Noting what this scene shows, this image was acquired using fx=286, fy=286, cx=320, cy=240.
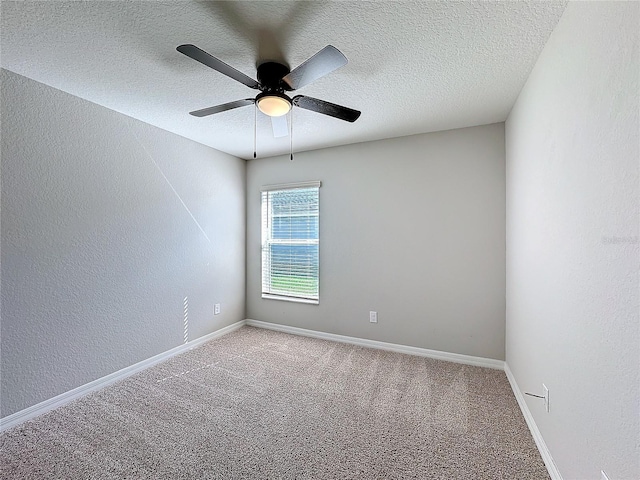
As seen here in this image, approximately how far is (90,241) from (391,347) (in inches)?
120

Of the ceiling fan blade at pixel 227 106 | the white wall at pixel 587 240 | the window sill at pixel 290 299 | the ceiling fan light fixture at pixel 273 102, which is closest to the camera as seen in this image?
the white wall at pixel 587 240

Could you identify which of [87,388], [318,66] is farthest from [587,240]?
[87,388]

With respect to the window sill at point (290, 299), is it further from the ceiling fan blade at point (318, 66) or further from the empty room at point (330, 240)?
the ceiling fan blade at point (318, 66)

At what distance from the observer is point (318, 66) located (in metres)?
1.46

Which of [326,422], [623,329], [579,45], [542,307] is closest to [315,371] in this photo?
[326,422]

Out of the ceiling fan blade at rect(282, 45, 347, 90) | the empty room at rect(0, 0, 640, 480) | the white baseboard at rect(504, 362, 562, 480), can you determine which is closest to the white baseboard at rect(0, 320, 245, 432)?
the empty room at rect(0, 0, 640, 480)

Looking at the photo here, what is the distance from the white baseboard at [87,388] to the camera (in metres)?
1.92

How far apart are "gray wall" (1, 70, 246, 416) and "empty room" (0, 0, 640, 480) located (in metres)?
0.02

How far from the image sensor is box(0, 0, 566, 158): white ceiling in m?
1.40

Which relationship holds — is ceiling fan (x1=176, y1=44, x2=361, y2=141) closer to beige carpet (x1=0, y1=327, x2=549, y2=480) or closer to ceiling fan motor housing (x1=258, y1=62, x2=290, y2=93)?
ceiling fan motor housing (x1=258, y1=62, x2=290, y2=93)

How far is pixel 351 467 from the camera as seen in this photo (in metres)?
1.56

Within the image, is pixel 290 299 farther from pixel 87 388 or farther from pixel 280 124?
pixel 280 124

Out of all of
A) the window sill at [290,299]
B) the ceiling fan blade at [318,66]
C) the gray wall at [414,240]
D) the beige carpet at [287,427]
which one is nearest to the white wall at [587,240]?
the beige carpet at [287,427]

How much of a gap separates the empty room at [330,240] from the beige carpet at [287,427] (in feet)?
0.06
